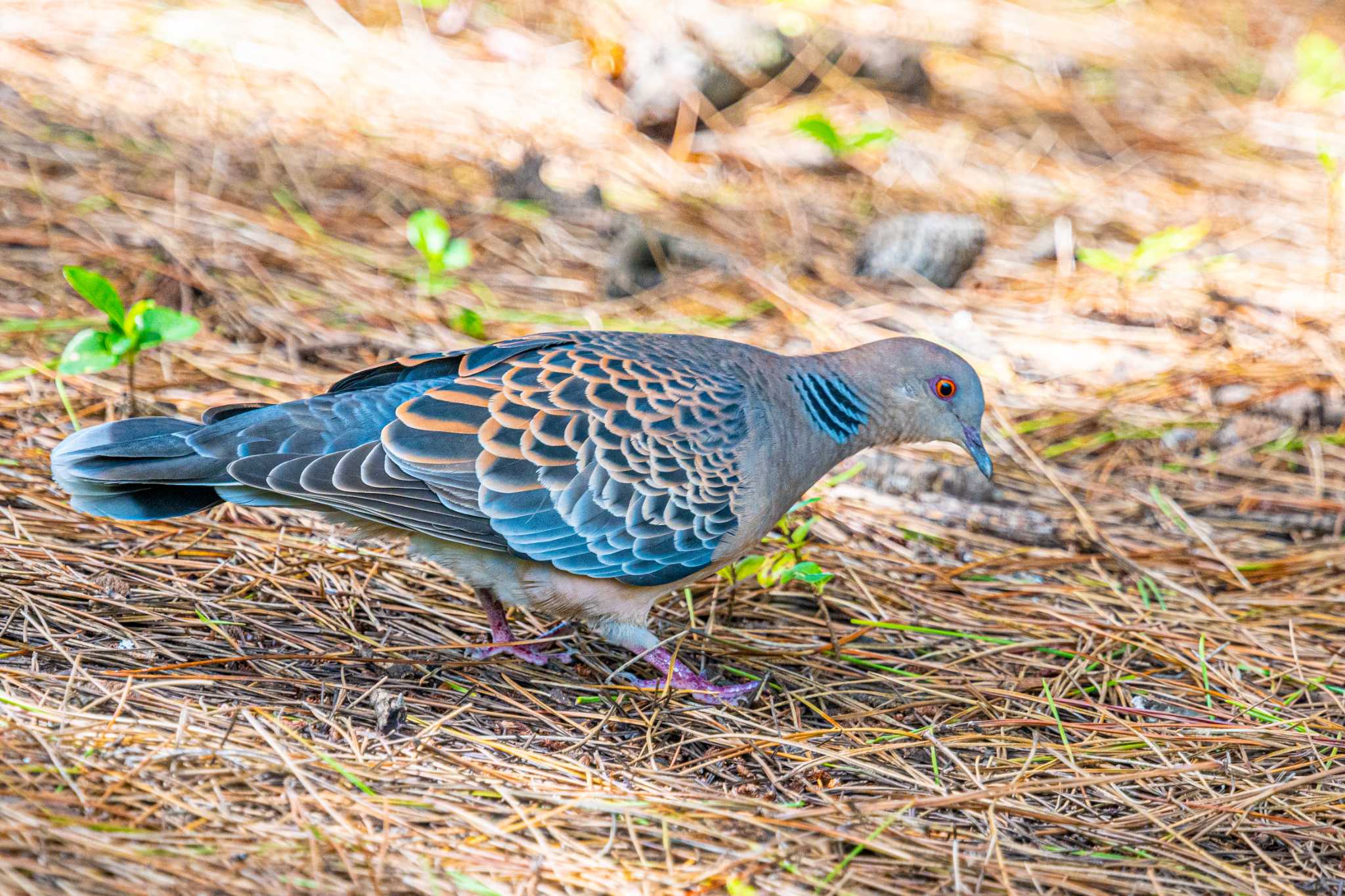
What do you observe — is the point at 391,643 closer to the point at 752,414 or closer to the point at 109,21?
the point at 752,414

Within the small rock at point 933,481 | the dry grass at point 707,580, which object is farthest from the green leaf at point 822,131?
the small rock at point 933,481

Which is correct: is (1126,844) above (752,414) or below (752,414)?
below

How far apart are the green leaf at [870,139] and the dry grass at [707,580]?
20 cm

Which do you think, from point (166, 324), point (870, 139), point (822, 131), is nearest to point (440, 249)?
point (166, 324)

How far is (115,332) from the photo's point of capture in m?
3.48

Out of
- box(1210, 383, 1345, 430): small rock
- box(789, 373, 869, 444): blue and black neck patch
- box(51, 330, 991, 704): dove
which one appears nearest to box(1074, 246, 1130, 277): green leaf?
box(1210, 383, 1345, 430): small rock

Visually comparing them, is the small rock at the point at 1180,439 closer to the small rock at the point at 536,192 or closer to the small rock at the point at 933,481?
the small rock at the point at 933,481

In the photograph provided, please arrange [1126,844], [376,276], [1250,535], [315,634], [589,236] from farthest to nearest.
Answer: [589,236]
[376,276]
[1250,535]
[315,634]
[1126,844]

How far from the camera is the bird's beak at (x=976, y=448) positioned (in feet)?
11.8

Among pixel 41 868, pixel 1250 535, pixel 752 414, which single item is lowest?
pixel 1250 535

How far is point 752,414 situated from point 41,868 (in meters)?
2.00

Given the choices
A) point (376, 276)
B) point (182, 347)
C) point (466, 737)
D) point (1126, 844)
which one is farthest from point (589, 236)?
point (1126, 844)

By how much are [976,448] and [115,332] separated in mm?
2583

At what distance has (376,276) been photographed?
5.16 metres
